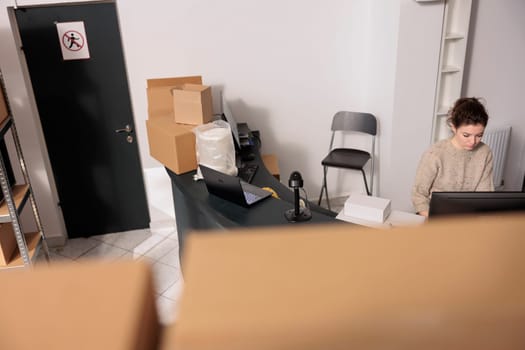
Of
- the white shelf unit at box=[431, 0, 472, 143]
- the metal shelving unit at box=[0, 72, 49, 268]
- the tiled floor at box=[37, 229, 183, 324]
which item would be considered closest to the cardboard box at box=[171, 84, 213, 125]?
the metal shelving unit at box=[0, 72, 49, 268]

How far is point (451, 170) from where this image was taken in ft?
8.91

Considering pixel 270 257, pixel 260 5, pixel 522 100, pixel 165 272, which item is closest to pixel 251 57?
pixel 260 5

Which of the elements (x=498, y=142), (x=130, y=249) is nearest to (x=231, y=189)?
(x=130, y=249)

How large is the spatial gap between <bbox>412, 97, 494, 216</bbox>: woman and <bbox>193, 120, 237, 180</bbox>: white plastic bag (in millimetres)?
1152

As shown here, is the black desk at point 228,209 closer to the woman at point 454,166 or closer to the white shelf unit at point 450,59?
the woman at point 454,166

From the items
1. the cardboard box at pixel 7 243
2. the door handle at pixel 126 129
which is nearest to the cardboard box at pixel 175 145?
the door handle at pixel 126 129

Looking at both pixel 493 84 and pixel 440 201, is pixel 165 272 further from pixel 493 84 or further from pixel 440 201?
pixel 493 84

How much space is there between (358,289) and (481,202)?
5.32ft

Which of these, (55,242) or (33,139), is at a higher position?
(33,139)

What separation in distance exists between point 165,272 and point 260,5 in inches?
93.0

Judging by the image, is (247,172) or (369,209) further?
(247,172)

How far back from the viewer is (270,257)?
1.95 feet

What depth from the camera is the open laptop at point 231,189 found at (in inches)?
95.7

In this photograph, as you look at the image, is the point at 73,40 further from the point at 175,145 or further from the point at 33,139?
the point at 175,145
